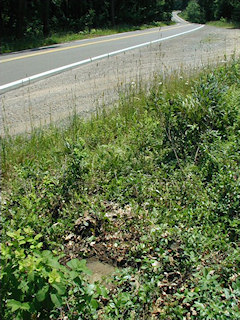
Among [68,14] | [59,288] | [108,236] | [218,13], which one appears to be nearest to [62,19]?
[68,14]

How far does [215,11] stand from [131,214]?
42140mm

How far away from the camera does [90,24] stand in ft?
93.1

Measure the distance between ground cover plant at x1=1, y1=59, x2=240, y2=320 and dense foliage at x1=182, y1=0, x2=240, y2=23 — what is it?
30438 mm

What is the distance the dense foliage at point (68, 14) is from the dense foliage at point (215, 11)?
6427 mm

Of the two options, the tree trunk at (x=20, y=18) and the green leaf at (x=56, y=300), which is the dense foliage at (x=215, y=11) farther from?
the green leaf at (x=56, y=300)

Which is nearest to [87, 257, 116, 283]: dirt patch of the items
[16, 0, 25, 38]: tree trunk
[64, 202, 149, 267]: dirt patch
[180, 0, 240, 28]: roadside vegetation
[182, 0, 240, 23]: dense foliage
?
[64, 202, 149, 267]: dirt patch

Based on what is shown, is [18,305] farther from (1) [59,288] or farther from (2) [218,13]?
(2) [218,13]

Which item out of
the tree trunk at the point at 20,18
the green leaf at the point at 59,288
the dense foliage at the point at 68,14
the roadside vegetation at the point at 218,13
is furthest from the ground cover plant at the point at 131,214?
the roadside vegetation at the point at 218,13

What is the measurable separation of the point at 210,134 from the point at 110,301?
2.42m

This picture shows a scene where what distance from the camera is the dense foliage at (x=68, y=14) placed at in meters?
22.9

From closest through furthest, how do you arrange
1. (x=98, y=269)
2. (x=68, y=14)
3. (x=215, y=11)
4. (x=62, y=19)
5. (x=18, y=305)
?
(x=18, y=305)
(x=98, y=269)
(x=62, y=19)
(x=68, y=14)
(x=215, y=11)

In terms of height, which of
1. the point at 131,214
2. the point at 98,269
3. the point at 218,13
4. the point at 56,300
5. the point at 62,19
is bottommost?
the point at 218,13

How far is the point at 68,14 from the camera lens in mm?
29297

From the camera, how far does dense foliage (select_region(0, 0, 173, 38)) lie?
22.9 metres
